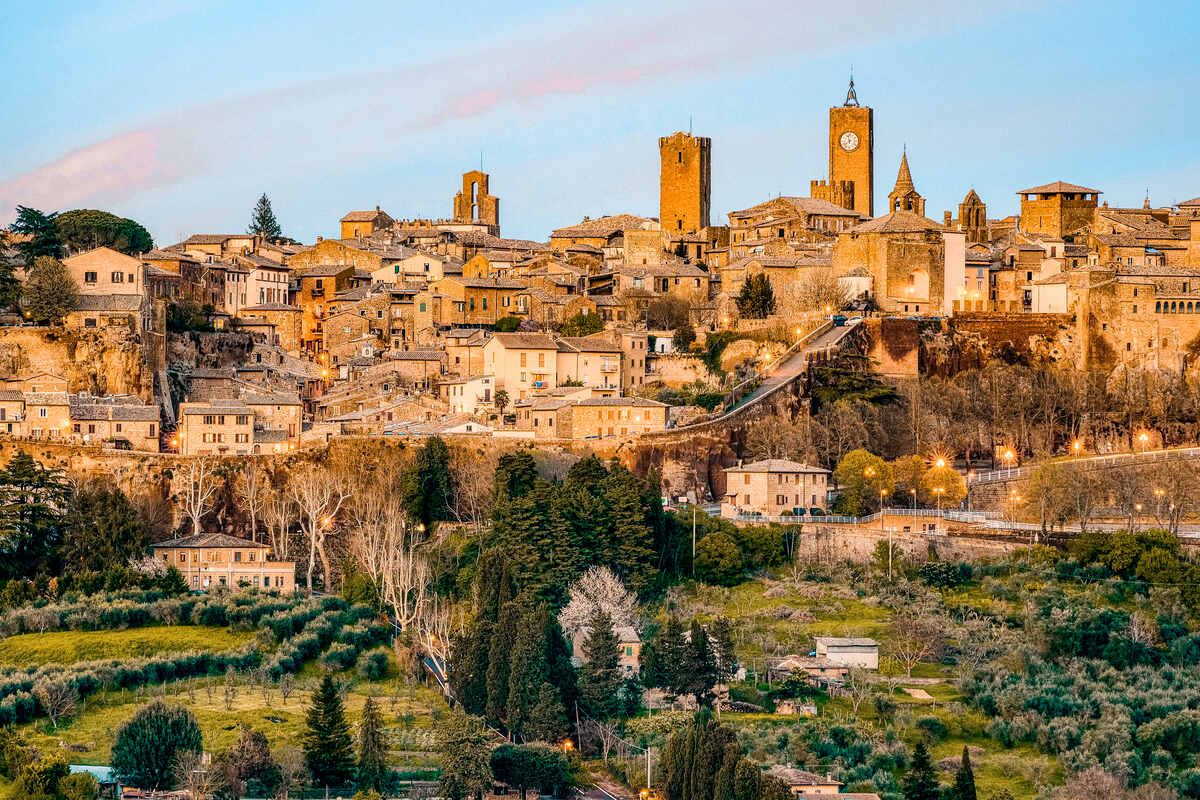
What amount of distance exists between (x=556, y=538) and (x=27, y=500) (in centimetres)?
1705

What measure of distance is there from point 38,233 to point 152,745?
38983 millimetres

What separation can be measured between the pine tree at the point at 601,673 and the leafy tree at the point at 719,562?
8.39 meters

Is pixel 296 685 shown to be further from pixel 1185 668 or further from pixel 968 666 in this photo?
pixel 1185 668

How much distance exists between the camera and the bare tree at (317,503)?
72.6 meters

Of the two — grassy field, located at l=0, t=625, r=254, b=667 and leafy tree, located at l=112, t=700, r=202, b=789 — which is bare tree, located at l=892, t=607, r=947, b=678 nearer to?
grassy field, located at l=0, t=625, r=254, b=667

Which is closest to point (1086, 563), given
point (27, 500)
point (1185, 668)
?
point (1185, 668)

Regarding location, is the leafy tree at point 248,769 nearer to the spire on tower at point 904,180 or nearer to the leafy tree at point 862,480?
the leafy tree at point 862,480

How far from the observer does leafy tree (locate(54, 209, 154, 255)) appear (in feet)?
300

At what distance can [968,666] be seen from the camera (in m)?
61.9

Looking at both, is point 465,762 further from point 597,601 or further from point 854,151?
point 854,151

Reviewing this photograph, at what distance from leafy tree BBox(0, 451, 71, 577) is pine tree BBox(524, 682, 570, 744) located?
63.4 feet

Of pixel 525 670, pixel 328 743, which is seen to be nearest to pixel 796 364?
pixel 525 670

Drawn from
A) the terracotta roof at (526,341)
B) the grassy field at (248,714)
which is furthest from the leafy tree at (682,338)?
the grassy field at (248,714)

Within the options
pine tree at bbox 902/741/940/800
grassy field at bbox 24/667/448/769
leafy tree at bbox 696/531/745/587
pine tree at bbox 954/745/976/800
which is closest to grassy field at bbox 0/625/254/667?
grassy field at bbox 24/667/448/769
